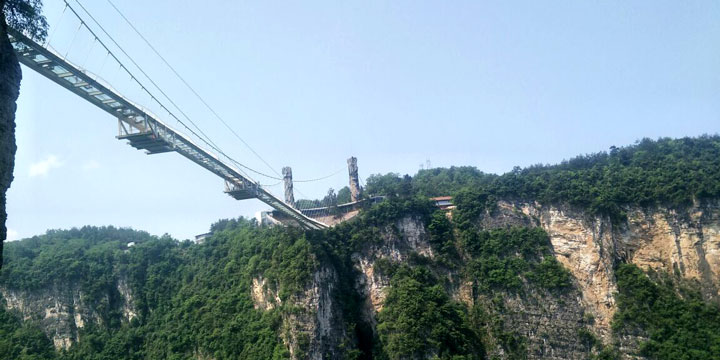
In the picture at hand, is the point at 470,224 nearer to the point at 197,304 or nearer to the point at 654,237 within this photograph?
the point at 654,237

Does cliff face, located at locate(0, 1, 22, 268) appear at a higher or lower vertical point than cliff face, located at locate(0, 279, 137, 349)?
higher

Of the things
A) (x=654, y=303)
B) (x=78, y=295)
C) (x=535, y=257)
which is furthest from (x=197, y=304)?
(x=654, y=303)

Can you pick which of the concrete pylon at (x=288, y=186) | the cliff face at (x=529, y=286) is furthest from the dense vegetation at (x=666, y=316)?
the concrete pylon at (x=288, y=186)

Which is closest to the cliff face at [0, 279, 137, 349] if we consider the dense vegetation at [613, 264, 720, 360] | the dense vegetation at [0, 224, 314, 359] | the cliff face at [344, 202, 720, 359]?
the dense vegetation at [0, 224, 314, 359]

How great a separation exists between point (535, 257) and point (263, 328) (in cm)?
1749

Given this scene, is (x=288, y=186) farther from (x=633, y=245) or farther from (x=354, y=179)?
(x=633, y=245)

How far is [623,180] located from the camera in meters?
36.0

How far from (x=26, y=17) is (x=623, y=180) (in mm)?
→ 34201

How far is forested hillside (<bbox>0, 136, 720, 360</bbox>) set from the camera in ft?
101

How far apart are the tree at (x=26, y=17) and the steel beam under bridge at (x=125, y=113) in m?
0.23

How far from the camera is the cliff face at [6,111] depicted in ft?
40.5

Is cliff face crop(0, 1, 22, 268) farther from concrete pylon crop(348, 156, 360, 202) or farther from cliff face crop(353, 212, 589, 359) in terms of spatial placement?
concrete pylon crop(348, 156, 360, 202)

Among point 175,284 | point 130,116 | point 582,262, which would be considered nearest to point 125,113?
point 130,116

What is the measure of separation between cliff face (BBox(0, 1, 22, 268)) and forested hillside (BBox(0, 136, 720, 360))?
1966cm
